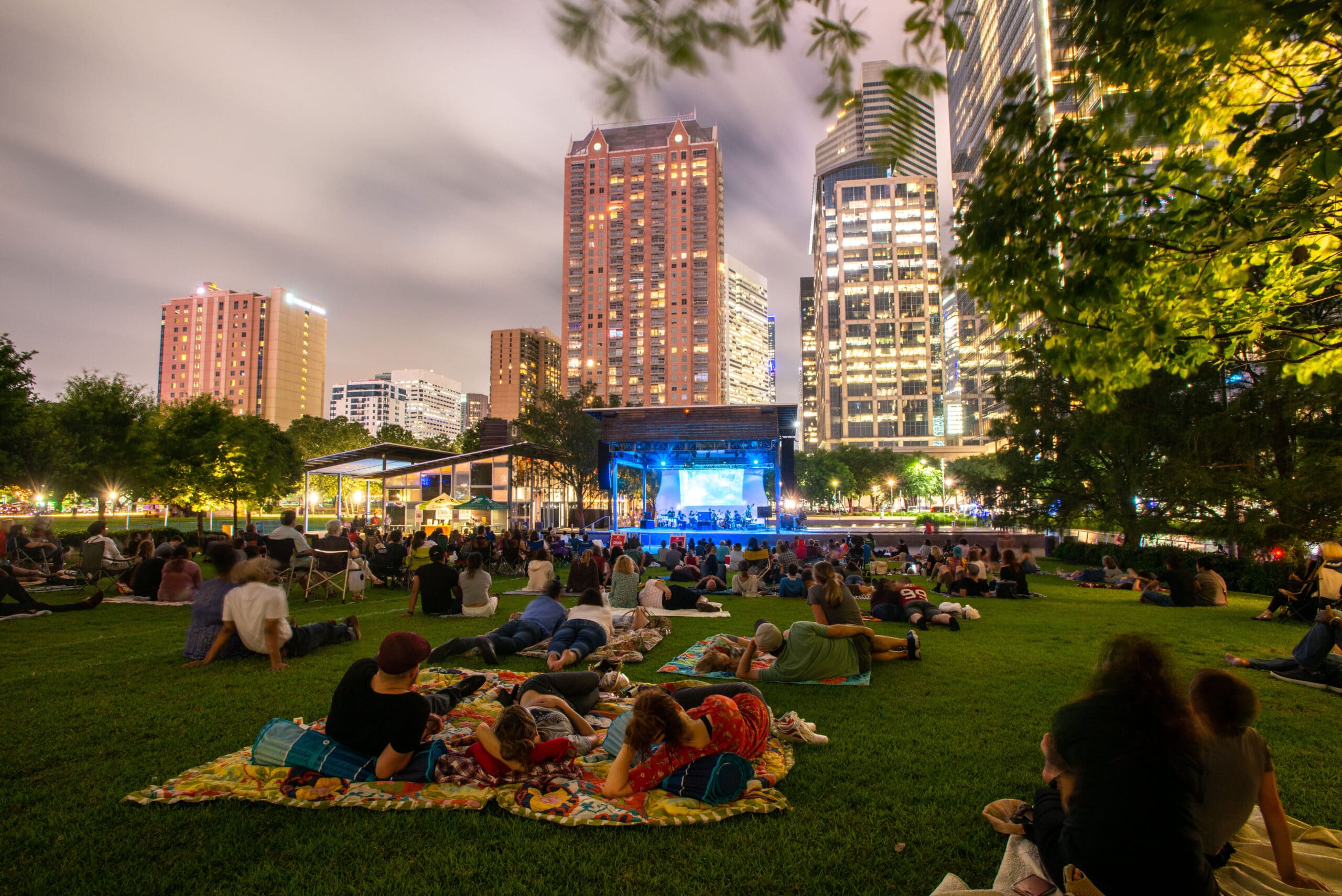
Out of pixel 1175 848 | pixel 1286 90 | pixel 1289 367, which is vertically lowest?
pixel 1175 848

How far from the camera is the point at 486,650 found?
6324 millimetres

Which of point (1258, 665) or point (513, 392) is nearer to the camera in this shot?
point (1258, 665)

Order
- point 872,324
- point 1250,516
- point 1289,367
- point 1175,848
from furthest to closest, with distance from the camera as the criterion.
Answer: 1. point 872,324
2. point 1250,516
3. point 1289,367
4. point 1175,848

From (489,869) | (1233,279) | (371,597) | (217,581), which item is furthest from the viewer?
(371,597)

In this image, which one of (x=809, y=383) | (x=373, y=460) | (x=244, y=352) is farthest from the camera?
(x=809, y=383)

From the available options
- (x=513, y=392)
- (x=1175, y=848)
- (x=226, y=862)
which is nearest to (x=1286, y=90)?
(x=1175, y=848)

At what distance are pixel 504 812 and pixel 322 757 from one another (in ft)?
3.65

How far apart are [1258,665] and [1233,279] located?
453 centimetres

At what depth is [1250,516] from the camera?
41.5 ft

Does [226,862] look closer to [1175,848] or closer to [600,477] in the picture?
[1175,848]

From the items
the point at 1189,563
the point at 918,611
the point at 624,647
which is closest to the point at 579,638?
the point at 624,647

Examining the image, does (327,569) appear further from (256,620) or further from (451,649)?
(451,649)

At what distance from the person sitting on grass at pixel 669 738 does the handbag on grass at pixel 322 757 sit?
1.09m

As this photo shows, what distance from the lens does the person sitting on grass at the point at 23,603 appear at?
8219mm
